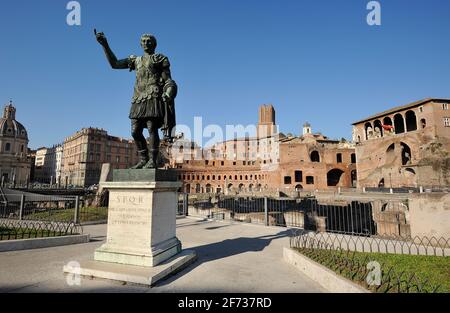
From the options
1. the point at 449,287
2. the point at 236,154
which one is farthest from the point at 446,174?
the point at 236,154

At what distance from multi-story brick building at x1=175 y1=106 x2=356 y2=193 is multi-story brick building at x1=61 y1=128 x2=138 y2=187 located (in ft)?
58.7

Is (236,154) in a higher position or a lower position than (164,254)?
higher

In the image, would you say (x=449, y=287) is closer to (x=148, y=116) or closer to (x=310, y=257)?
(x=310, y=257)

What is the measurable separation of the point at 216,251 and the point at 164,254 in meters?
2.12

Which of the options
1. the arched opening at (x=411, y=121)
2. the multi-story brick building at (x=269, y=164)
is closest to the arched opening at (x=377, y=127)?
the arched opening at (x=411, y=121)

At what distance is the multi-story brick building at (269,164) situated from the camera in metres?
54.6

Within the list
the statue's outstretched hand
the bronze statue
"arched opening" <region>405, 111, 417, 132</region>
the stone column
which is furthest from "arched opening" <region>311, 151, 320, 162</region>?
the statue's outstretched hand

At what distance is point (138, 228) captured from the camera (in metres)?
4.78

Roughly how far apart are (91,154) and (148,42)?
73.8 m

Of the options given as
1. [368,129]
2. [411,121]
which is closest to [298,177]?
[368,129]

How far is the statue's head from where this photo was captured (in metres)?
5.75

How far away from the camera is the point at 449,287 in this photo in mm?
3965

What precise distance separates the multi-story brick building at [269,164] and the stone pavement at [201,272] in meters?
38.1

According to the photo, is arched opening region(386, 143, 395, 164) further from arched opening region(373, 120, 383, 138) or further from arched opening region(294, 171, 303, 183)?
arched opening region(294, 171, 303, 183)
